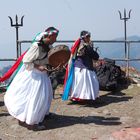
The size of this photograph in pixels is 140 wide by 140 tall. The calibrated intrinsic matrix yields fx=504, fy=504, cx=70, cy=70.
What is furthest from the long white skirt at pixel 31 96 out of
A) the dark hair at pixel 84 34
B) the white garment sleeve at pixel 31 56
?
the dark hair at pixel 84 34

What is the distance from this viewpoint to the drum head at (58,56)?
25.3ft

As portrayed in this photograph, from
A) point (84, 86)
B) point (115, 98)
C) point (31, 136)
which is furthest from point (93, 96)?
point (31, 136)

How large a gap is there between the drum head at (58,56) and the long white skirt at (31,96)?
0.23 metres

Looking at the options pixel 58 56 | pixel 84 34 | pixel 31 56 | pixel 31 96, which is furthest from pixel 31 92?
pixel 84 34

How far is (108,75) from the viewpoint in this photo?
11.1 m

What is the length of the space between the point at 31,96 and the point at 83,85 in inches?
87.2

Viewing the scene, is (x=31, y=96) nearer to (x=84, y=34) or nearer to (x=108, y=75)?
(x=84, y=34)

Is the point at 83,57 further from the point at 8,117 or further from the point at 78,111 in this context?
the point at 8,117

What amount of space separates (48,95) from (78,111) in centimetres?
157

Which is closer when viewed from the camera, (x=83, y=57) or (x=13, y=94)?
(x=13, y=94)

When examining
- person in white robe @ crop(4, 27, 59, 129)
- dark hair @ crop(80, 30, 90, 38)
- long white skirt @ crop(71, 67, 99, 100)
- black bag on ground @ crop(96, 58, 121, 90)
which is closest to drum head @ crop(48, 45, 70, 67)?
person in white robe @ crop(4, 27, 59, 129)

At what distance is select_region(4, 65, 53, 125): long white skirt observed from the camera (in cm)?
761

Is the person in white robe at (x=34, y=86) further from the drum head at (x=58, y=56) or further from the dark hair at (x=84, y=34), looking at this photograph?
the dark hair at (x=84, y=34)

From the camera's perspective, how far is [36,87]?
7.63 metres
